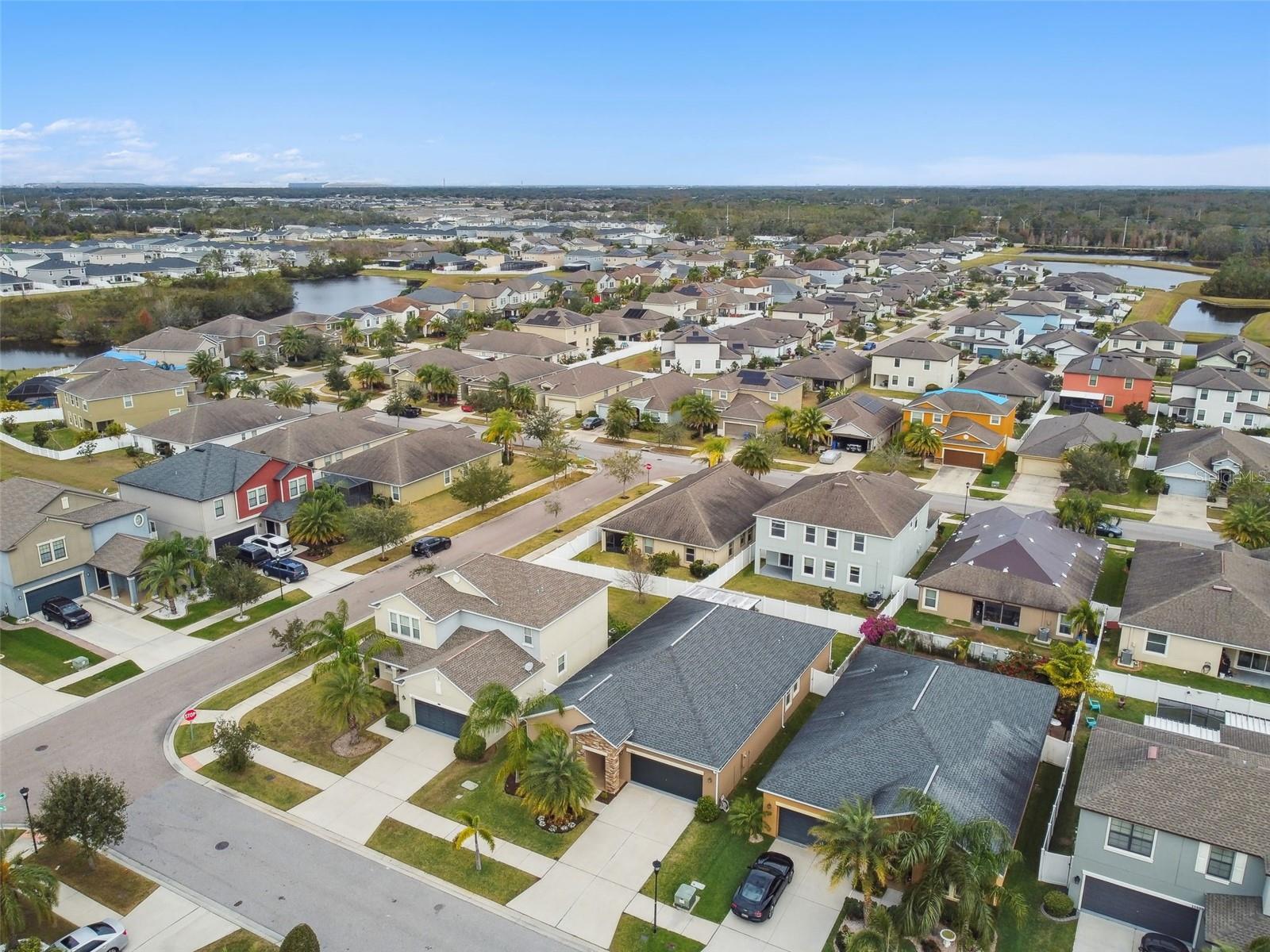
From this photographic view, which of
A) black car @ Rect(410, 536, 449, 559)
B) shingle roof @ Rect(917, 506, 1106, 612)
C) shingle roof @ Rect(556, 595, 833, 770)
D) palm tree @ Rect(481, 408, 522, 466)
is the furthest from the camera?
palm tree @ Rect(481, 408, 522, 466)

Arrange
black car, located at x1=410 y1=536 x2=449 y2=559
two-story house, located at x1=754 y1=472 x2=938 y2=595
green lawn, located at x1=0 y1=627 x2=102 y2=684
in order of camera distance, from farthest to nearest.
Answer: black car, located at x1=410 y1=536 x2=449 y2=559 → two-story house, located at x1=754 y1=472 x2=938 y2=595 → green lawn, located at x1=0 y1=627 x2=102 y2=684

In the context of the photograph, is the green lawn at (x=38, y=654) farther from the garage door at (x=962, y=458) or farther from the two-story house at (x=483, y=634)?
the garage door at (x=962, y=458)

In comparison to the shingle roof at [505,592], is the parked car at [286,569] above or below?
below

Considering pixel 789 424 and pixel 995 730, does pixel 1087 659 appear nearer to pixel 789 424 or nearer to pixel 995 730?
pixel 995 730

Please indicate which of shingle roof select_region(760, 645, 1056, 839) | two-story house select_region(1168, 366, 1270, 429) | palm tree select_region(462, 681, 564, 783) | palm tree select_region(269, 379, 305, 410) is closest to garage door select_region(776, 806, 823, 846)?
shingle roof select_region(760, 645, 1056, 839)

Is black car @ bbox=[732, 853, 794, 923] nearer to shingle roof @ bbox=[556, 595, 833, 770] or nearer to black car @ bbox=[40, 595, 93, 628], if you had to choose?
shingle roof @ bbox=[556, 595, 833, 770]

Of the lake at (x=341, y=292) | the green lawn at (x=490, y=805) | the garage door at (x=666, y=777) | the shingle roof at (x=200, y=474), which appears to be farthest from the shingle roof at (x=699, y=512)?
the lake at (x=341, y=292)
